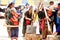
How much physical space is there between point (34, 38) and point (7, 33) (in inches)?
9.6

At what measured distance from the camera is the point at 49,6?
62.7 inches

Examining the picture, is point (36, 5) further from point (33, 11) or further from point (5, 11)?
point (5, 11)

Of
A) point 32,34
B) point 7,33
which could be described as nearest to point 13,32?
point 7,33

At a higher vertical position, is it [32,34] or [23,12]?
[23,12]

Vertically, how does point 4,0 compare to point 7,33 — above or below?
above

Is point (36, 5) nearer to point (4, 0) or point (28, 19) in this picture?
point (28, 19)

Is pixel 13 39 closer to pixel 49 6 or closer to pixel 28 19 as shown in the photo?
pixel 28 19

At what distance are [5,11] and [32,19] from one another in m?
0.25

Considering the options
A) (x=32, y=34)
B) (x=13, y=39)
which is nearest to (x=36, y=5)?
(x=32, y=34)

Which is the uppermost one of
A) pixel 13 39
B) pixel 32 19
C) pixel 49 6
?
pixel 49 6

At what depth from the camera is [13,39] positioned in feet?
5.24

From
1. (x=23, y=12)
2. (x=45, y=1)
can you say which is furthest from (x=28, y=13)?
(x=45, y=1)

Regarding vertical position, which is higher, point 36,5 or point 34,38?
point 36,5

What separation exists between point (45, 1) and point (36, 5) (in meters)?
0.09
